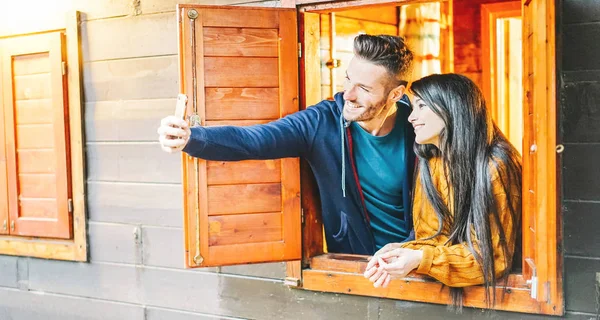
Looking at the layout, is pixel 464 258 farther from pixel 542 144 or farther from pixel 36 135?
pixel 36 135

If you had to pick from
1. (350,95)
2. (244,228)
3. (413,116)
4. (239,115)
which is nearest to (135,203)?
(244,228)

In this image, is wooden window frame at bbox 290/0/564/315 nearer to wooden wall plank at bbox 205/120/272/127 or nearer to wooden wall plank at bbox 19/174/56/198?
wooden wall plank at bbox 205/120/272/127

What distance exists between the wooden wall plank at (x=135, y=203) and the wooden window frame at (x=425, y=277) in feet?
2.78

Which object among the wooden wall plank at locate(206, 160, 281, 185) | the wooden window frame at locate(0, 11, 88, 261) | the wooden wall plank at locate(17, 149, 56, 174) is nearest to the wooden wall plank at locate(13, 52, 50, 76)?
the wooden window frame at locate(0, 11, 88, 261)

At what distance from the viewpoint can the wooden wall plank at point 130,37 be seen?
450 cm

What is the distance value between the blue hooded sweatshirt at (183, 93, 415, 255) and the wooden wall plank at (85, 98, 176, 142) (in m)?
0.95

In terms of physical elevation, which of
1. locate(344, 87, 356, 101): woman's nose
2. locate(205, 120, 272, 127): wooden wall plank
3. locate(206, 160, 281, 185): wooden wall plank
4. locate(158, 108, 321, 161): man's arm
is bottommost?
locate(206, 160, 281, 185): wooden wall plank

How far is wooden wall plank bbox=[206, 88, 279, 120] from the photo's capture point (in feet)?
12.4

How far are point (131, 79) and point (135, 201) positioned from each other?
2.36ft

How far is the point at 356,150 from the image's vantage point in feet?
13.4

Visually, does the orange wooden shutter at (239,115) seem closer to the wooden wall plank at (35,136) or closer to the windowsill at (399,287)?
the windowsill at (399,287)

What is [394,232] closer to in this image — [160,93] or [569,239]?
[569,239]

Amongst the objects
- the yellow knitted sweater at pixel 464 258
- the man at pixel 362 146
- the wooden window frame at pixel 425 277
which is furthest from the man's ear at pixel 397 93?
the yellow knitted sweater at pixel 464 258

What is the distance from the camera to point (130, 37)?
4.66 meters
